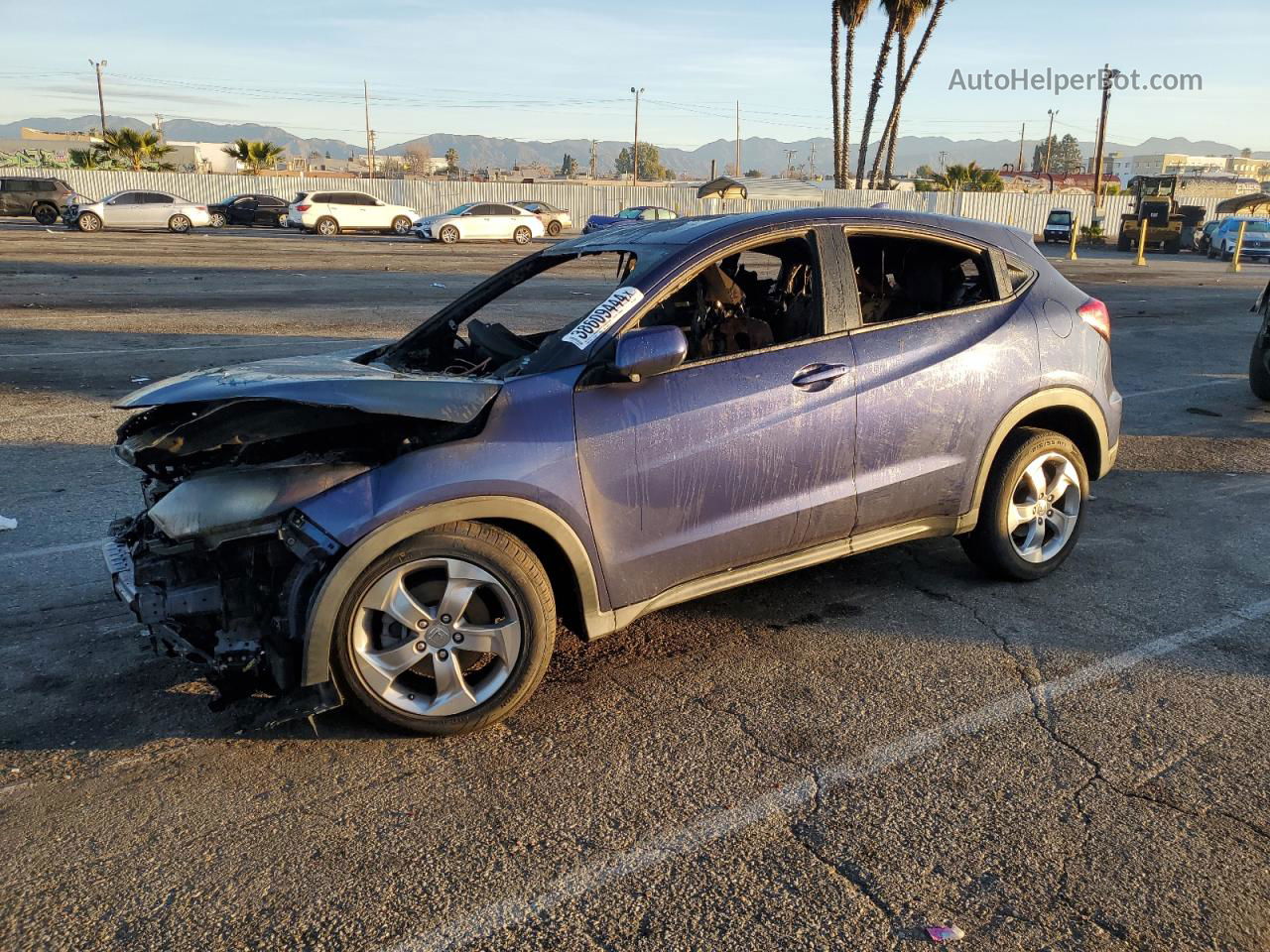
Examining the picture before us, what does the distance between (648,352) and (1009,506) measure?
2.17m

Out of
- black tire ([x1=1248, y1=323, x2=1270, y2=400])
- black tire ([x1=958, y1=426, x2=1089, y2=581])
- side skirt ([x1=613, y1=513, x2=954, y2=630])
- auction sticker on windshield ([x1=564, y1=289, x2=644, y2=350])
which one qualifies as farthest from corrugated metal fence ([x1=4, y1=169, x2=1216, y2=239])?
auction sticker on windshield ([x1=564, y1=289, x2=644, y2=350])

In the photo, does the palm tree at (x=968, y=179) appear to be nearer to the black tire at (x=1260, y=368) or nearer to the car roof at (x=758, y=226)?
the black tire at (x=1260, y=368)

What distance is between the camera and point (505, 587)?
3.60 m

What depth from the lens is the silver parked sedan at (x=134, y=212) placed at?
116ft

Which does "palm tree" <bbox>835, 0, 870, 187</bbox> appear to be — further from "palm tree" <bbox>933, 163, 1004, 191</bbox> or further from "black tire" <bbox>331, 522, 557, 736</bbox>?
"black tire" <bbox>331, 522, 557, 736</bbox>

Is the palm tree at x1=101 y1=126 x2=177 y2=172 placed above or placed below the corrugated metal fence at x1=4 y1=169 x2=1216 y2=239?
above

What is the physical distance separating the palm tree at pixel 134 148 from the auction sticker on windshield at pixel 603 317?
54890 millimetres

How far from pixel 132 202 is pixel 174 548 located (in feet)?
122

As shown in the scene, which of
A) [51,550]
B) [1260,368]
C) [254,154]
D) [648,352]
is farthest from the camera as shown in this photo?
[254,154]

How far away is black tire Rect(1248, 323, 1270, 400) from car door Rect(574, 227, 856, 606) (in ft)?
23.3

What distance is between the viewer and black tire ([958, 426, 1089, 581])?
4879 mm

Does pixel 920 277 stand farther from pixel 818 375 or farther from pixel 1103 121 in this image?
pixel 1103 121

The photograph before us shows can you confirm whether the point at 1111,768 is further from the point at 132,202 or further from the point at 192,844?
the point at 132,202

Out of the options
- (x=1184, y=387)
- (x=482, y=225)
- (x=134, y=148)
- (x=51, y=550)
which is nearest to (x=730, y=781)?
(x=51, y=550)
